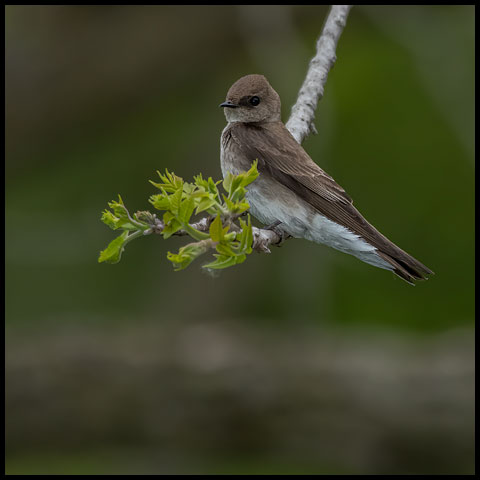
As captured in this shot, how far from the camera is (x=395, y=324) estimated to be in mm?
10586

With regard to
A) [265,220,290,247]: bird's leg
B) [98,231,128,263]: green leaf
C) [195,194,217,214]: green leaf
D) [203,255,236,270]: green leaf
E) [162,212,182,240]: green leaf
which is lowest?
[203,255,236,270]: green leaf

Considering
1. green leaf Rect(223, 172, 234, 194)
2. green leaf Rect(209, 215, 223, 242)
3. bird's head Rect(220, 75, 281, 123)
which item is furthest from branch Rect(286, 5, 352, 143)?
green leaf Rect(209, 215, 223, 242)

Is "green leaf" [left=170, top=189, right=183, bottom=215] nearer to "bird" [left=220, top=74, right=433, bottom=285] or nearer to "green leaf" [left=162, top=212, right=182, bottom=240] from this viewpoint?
"green leaf" [left=162, top=212, right=182, bottom=240]

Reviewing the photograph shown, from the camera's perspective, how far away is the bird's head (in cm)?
534

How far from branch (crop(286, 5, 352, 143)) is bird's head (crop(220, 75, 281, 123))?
0.32 metres

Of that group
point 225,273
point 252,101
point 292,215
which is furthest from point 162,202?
point 225,273

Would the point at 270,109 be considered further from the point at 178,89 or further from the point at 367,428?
the point at 178,89

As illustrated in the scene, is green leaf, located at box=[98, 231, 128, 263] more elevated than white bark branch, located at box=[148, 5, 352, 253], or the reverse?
white bark branch, located at box=[148, 5, 352, 253]

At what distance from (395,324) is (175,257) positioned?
8.06 m

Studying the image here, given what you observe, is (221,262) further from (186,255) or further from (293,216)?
(293,216)

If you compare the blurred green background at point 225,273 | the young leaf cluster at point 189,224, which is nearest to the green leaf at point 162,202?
the young leaf cluster at point 189,224

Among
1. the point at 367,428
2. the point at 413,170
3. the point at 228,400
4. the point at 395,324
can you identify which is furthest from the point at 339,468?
the point at 413,170

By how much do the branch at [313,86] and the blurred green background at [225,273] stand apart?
267 centimetres

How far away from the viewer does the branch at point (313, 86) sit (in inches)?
196
